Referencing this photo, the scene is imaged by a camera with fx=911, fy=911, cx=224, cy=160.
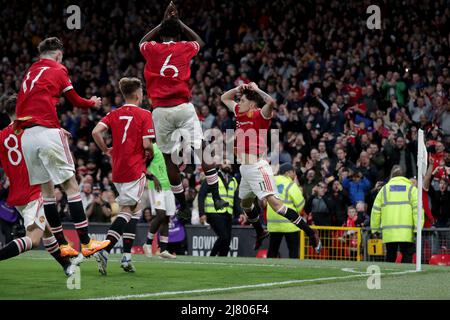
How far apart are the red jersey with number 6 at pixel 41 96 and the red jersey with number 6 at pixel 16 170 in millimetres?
595

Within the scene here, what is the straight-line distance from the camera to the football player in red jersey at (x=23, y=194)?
11211 mm

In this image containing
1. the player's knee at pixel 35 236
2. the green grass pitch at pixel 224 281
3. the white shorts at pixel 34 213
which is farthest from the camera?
the white shorts at pixel 34 213

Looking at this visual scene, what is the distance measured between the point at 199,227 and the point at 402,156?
15.6 ft

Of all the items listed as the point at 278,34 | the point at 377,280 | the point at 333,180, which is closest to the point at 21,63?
the point at 278,34

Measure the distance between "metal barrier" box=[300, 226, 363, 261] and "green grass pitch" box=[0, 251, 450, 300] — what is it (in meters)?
3.68

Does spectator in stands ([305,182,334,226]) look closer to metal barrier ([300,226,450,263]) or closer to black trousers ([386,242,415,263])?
metal barrier ([300,226,450,263])

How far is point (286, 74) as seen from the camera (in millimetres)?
25297

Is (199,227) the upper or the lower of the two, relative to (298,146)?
lower

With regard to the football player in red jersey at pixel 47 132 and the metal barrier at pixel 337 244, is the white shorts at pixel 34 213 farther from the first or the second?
the metal barrier at pixel 337 244

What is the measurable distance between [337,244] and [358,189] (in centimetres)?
183

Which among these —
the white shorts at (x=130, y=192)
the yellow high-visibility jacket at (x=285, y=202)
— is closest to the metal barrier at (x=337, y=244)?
the yellow high-visibility jacket at (x=285, y=202)

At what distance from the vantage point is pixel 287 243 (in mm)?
18062

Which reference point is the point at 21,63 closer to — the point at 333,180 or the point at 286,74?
the point at 286,74
